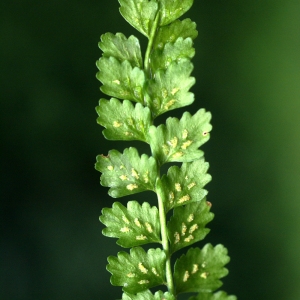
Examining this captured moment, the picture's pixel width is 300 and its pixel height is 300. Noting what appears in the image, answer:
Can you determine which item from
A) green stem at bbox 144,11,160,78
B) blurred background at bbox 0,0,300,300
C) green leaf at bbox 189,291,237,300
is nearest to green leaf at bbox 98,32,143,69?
green stem at bbox 144,11,160,78

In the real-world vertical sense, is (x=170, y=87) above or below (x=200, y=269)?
above

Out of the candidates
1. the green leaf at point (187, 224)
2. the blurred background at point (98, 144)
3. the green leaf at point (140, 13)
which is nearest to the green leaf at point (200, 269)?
the green leaf at point (187, 224)

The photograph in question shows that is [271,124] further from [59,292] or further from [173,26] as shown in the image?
[173,26]

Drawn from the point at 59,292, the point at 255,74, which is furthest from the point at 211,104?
the point at 59,292

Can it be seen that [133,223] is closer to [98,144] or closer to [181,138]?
[181,138]

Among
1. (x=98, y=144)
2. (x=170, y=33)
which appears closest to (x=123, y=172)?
(x=170, y=33)

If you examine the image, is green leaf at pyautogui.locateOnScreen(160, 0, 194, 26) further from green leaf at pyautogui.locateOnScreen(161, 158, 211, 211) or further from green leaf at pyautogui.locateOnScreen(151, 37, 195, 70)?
green leaf at pyautogui.locateOnScreen(161, 158, 211, 211)
